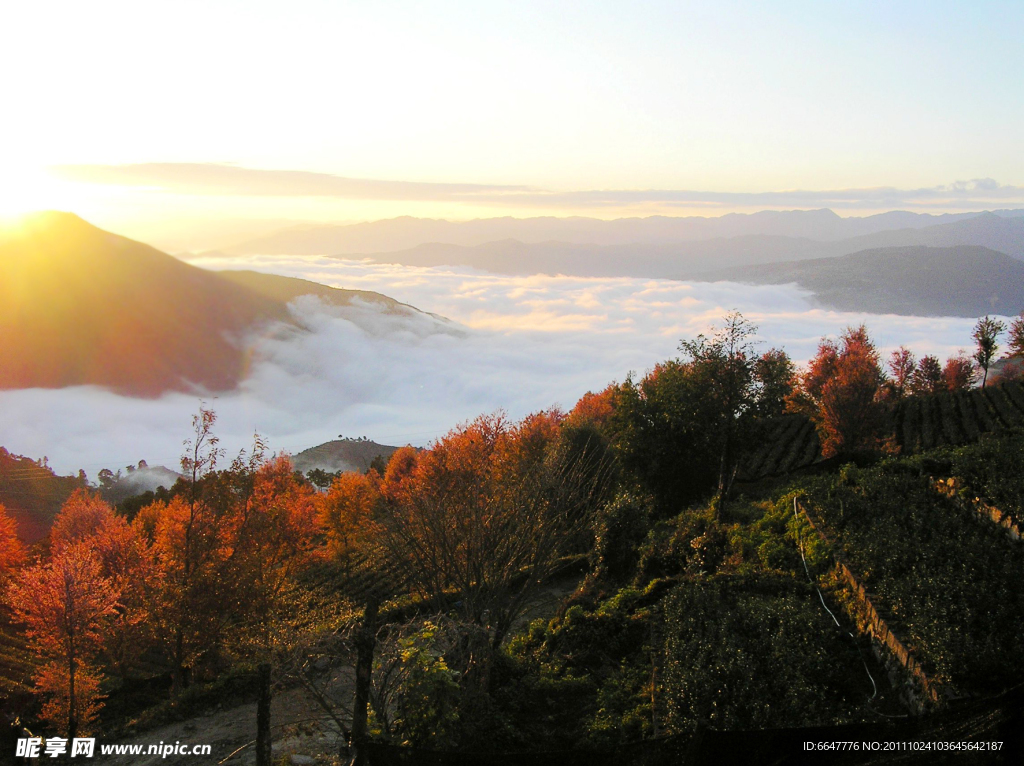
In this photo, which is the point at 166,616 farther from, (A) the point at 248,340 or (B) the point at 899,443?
(A) the point at 248,340

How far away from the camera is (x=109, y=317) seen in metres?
89.6

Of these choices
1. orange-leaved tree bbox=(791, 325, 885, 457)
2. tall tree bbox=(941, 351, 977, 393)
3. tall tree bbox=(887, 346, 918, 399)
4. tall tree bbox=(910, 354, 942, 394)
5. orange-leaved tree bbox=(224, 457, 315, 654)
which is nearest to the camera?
orange-leaved tree bbox=(224, 457, 315, 654)

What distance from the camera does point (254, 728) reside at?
14.7m

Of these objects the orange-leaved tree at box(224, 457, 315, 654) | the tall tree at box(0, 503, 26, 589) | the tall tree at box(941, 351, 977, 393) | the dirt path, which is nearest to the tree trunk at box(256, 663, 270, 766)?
the dirt path

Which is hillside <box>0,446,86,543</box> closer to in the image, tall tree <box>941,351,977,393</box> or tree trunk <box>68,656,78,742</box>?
tree trunk <box>68,656,78,742</box>

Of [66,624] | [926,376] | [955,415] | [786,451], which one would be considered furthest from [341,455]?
[66,624]

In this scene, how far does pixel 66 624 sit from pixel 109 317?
8444cm

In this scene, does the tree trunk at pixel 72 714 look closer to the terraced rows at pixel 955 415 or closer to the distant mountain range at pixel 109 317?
the terraced rows at pixel 955 415

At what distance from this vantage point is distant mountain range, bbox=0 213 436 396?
59.1 metres

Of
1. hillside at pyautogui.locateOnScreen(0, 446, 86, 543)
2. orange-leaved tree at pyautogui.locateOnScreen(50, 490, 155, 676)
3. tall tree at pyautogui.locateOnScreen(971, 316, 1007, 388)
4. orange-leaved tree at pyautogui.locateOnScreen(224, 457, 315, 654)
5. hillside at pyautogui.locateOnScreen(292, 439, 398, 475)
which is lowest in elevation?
hillside at pyautogui.locateOnScreen(292, 439, 398, 475)

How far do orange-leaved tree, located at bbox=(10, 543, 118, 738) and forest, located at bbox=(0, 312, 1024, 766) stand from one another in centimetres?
13

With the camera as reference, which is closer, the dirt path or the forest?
the forest

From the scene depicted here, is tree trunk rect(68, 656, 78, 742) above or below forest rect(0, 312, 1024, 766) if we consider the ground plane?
below

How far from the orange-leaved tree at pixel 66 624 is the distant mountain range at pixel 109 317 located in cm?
2581
